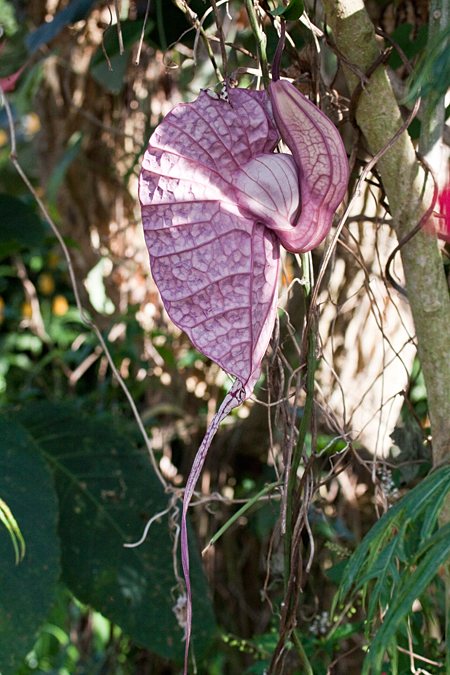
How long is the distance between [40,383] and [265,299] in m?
1.20

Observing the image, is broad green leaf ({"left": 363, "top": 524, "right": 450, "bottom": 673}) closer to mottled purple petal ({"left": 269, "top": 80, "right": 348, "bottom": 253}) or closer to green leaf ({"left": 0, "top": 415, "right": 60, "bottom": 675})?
mottled purple petal ({"left": 269, "top": 80, "right": 348, "bottom": 253})

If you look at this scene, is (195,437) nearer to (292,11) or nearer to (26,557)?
(26,557)

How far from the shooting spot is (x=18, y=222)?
3.10ft

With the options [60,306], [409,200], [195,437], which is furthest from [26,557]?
[60,306]

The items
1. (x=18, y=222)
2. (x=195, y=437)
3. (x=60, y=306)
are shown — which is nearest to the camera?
(x=18, y=222)

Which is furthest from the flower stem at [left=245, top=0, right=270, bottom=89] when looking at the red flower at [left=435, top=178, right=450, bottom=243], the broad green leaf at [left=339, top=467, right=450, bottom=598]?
the broad green leaf at [left=339, top=467, right=450, bottom=598]

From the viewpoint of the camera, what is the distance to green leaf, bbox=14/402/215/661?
0.72 meters

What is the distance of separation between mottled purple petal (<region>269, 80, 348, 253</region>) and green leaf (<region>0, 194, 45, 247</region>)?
0.70 m

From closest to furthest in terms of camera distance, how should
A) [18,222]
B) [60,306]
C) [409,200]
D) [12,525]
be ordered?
[409,200] → [12,525] → [18,222] → [60,306]

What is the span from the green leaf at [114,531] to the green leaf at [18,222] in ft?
0.91

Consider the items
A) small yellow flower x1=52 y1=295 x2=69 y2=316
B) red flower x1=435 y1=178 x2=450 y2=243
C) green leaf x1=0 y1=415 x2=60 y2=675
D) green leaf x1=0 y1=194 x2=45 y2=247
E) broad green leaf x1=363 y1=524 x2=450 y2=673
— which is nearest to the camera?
broad green leaf x1=363 y1=524 x2=450 y2=673

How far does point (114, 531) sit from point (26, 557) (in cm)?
13

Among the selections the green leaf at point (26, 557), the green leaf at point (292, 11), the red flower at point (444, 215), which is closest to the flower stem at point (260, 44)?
the green leaf at point (292, 11)

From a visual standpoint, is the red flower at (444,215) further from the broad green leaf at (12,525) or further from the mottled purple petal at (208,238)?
the broad green leaf at (12,525)
